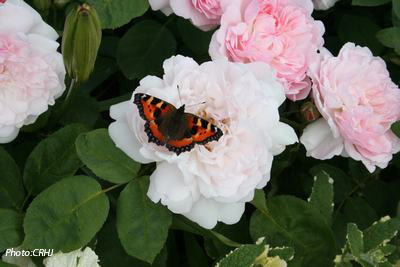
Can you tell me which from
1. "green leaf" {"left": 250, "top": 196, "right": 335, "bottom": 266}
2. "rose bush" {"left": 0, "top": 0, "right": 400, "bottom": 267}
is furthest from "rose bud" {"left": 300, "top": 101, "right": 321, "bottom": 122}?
"green leaf" {"left": 250, "top": 196, "right": 335, "bottom": 266}

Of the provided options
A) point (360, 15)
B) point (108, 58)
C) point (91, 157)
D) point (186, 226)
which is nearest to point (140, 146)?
point (91, 157)

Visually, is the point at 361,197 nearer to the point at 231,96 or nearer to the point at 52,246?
the point at 231,96

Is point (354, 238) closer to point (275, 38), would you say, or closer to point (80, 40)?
point (275, 38)

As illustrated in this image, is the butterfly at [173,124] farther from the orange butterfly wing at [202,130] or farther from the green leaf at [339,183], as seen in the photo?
the green leaf at [339,183]

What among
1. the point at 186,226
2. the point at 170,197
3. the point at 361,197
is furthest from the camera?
the point at 361,197

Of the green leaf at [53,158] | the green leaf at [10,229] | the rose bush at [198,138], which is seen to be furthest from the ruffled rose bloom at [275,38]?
the green leaf at [10,229]

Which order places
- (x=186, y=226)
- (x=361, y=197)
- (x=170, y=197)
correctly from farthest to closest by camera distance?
(x=361, y=197), (x=186, y=226), (x=170, y=197)
